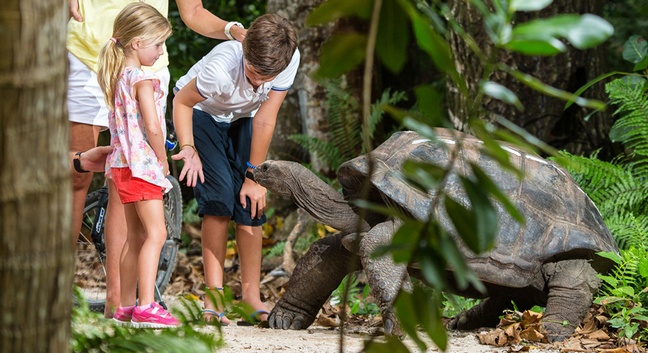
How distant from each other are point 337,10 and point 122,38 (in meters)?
3.30

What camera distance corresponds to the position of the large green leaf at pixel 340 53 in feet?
4.53

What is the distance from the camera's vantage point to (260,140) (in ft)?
16.5

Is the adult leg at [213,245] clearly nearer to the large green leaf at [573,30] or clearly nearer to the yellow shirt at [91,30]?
the yellow shirt at [91,30]

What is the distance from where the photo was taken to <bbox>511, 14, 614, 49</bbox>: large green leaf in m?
1.17

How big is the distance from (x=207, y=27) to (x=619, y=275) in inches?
104

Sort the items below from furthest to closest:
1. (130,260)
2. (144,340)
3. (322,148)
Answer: (322,148), (130,260), (144,340)

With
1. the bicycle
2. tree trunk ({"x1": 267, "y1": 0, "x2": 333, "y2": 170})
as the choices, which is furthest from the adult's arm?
tree trunk ({"x1": 267, "y1": 0, "x2": 333, "y2": 170})

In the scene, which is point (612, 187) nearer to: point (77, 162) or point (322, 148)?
point (322, 148)

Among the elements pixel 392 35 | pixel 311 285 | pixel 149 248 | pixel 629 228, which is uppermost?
pixel 392 35

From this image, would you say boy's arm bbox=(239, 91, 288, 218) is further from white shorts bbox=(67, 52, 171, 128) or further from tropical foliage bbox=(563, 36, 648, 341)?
tropical foliage bbox=(563, 36, 648, 341)

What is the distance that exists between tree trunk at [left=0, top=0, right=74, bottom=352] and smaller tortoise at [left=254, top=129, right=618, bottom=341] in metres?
2.77

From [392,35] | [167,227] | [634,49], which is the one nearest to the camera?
[392,35]

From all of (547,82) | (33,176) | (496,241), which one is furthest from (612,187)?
(33,176)

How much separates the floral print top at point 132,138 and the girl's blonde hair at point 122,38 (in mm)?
52
